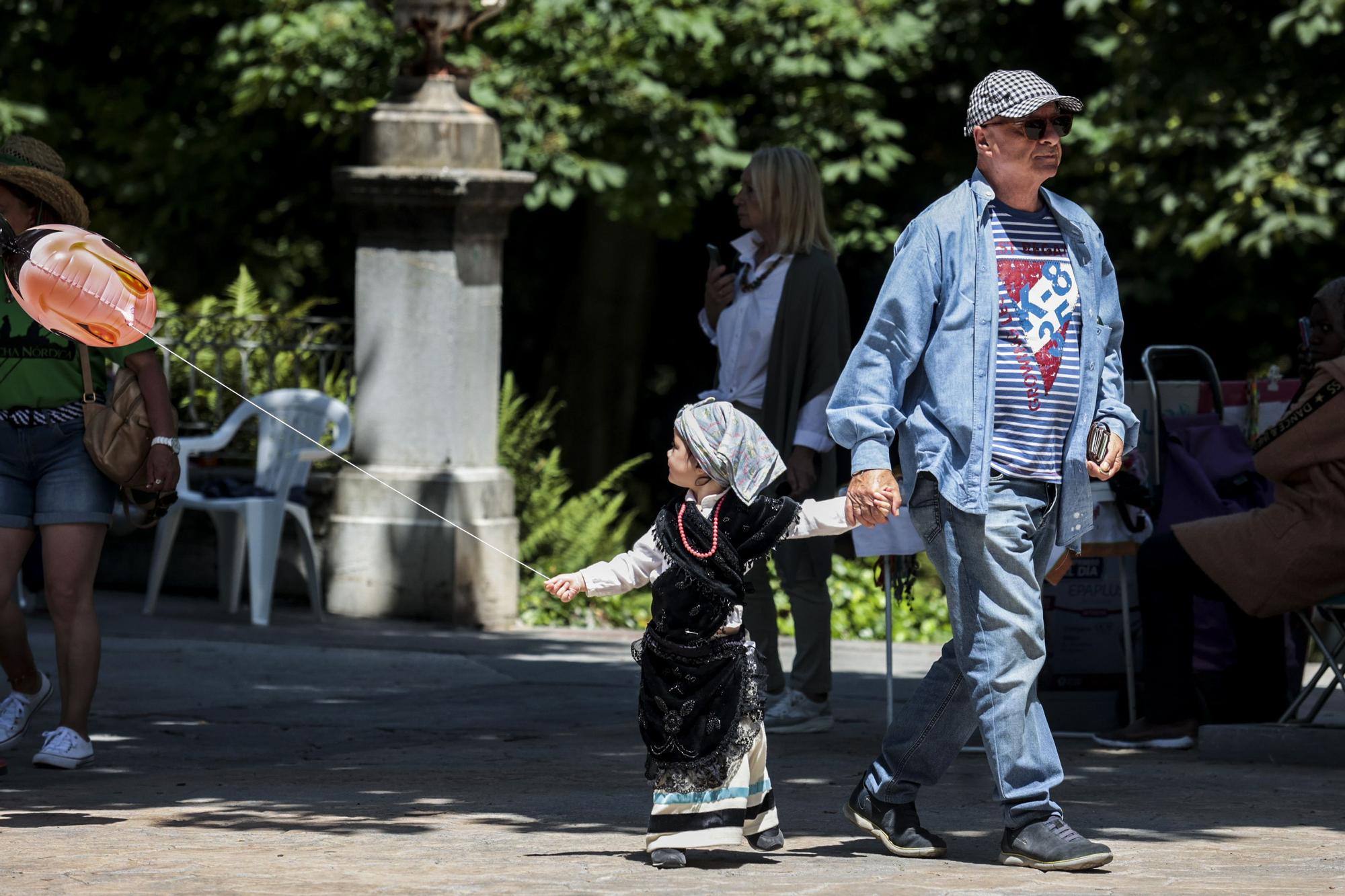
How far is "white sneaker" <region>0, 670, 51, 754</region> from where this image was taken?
679 cm

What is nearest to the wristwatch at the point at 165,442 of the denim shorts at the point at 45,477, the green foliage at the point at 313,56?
the denim shorts at the point at 45,477

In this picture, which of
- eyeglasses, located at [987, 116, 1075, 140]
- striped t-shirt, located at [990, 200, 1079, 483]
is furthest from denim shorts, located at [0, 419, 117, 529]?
eyeglasses, located at [987, 116, 1075, 140]

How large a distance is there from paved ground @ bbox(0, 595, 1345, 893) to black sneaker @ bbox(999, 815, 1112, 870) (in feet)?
0.21

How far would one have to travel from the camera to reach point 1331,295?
684cm

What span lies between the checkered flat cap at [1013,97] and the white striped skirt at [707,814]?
65.4 inches

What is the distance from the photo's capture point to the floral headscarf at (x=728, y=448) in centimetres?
529

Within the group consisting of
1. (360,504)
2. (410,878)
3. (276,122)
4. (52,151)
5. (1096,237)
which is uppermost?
(276,122)

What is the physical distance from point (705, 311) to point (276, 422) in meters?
3.55

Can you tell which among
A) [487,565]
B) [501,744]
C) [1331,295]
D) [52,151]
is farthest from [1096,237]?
[487,565]

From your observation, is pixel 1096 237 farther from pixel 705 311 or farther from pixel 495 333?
pixel 495 333

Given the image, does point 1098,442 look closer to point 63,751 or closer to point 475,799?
point 475,799

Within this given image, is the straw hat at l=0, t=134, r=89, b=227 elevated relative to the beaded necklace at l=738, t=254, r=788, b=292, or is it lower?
elevated

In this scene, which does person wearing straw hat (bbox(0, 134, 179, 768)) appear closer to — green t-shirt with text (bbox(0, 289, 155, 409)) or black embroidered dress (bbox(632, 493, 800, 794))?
green t-shirt with text (bbox(0, 289, 155, 409))

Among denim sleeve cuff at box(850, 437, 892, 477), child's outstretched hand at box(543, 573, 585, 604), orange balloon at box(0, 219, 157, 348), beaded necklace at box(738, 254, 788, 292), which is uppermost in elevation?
beaded necklace at box(738, 254, 788, 292)
